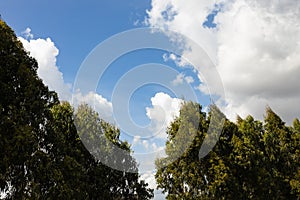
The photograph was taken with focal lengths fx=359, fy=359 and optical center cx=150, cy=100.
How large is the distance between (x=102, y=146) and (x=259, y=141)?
14.9 metres

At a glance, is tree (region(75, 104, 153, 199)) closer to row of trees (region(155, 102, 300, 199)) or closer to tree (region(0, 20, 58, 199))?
row of trees (region(155, 102, 300, 199))

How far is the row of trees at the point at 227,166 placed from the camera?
26.6 metres

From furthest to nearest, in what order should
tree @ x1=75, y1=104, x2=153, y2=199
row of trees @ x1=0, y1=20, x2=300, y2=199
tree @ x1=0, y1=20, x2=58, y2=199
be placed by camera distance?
tree @ x1=75, y1=104, x2=153, y2=199 < row of trees @ x1=0, y1=20, x2=300, y2=199 < tree @ x1=0, y1=20, x2=58, y2=199

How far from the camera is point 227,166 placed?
27484 mm

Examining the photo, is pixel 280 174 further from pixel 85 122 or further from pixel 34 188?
pixel 34 188

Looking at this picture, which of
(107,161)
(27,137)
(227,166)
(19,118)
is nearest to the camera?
(27,137)

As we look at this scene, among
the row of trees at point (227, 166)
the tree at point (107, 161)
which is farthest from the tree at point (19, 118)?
the row of trees at point (227, 166)

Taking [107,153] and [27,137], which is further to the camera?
[107,153]

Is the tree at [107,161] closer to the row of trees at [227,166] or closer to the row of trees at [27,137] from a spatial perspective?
the row of trees at [227,166]

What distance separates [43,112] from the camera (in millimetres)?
18188

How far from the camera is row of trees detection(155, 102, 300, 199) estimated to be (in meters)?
26.6

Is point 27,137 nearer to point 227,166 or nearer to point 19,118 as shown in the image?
→ point 19,118

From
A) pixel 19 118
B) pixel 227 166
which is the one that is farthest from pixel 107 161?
pixel 19 118

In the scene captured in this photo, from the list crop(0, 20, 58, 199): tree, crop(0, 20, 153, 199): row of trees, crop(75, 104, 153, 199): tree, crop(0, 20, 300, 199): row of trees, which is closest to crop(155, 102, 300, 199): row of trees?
crop(0, 20, 300, 199): row of trees
